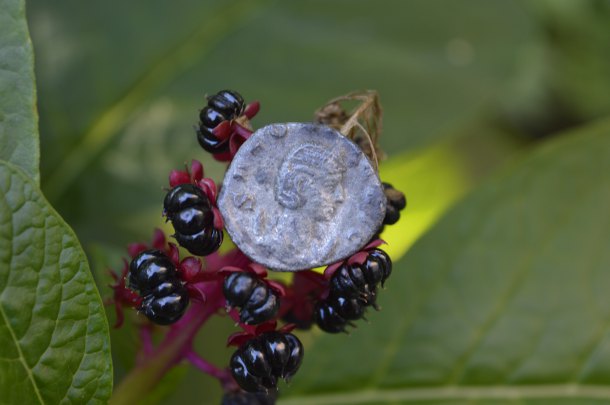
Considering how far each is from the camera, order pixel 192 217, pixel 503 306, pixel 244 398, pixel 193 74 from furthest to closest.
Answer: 1. pixel 193 74
2. pixel 503 306
3. pixel 244 398
4. pixel 192 217

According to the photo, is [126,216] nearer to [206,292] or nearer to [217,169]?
[217,169]

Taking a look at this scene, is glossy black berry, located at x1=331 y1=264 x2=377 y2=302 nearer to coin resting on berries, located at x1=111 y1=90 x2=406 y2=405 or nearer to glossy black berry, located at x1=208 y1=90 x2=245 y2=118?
coin resting on berries, located at x1=111 y1=90 x2=406 y2=405

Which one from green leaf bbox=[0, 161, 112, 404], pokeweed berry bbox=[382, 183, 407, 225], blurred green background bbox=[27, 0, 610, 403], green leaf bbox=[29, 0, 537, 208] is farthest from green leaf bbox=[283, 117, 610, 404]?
green leaf bbox=[0, 161, 112, 404]

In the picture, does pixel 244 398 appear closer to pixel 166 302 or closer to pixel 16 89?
pixel 166 302

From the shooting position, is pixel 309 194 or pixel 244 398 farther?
pixel 244 398

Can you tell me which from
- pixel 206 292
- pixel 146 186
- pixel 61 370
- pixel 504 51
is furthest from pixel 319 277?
pixel 504 51


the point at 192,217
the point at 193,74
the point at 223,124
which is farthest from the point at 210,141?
the point at 193,74

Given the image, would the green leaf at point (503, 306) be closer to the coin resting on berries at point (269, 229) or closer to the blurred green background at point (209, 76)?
the blurred green background at point (209, 76)
